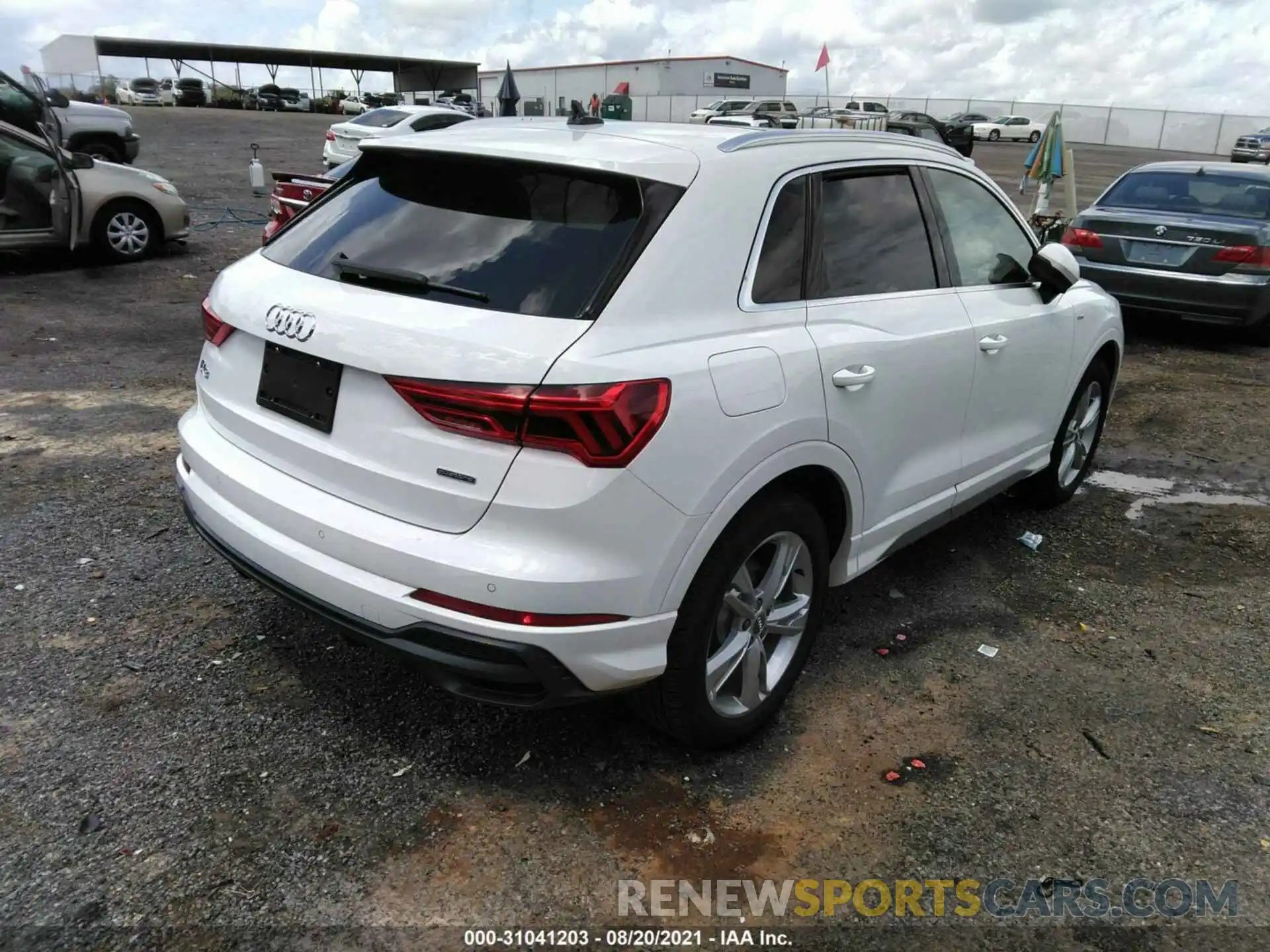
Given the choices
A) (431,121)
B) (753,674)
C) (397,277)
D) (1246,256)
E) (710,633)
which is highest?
(431,121)

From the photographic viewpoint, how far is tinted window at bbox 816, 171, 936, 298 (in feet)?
10.3

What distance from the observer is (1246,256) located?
8.23 metres

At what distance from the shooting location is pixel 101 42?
61.3 m

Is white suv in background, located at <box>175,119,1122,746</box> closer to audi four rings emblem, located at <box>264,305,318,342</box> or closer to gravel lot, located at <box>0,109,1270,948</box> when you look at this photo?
audi four rings emblem, located at <box>264,305,318,342</box>

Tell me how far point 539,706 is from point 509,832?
1.47 feet

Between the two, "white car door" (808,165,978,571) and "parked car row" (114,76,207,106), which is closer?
"white car door" (808,165,978,571)

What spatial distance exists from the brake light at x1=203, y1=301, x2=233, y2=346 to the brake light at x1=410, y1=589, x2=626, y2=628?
1.18 metres

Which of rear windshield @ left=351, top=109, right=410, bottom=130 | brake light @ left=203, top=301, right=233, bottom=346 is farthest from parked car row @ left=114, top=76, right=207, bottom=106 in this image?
brake light @ left=203, top=301, right=233, bottom=346

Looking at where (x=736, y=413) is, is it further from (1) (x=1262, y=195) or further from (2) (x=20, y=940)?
(1) (x=1262, y=195)

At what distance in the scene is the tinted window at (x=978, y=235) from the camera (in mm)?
3789

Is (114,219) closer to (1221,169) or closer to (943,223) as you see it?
(943,223)

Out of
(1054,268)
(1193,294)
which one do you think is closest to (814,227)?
(1054,268)

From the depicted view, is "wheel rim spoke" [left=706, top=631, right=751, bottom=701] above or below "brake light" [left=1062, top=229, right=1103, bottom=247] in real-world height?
below

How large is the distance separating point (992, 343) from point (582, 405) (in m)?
2.20
